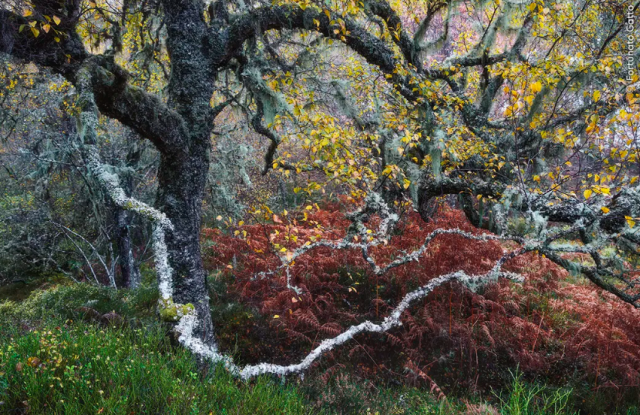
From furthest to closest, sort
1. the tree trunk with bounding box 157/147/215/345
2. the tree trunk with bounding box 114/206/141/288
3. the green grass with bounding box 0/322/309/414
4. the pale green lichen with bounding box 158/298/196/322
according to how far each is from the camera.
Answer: the tree trunk with bounding box 114/206/141/288 < the tree trunk with bounding box 157/147/215/345 < the pale green lichen with bounding box 158/298/196/322 < the green grass with bounding box 0/322/309/414

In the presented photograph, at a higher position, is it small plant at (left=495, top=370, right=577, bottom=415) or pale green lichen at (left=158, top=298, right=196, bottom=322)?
pale green lichen at (left=158, top=298, right=196, bottom=322)

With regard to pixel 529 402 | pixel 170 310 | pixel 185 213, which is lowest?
pixel 529 402

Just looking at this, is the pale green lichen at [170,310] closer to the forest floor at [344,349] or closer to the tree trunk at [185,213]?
the forest floor at [344,349]

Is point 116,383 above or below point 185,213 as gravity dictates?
below

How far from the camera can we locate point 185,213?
4648mm

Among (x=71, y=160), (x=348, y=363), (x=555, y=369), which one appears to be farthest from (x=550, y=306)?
(x=71, y=160)

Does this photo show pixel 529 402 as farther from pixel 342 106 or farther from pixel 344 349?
pixel 342 106

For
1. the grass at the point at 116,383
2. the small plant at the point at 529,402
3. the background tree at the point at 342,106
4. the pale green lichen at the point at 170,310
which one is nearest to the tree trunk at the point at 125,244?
the background tree at the point at 342,106

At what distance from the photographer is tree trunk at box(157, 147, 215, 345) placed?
4.59 metres

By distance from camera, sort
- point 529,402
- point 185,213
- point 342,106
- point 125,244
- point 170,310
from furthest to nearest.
→ point 125,244, point 342,106, point 185,213, point 529,402, point 170,310

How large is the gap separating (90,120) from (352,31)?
354 centimetres

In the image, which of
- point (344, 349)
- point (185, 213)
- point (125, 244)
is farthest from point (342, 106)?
point (125, 244)

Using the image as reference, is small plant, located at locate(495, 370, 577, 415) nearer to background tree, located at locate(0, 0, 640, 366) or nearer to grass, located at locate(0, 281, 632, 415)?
grass, located at locate(0, 281, 632, 415)

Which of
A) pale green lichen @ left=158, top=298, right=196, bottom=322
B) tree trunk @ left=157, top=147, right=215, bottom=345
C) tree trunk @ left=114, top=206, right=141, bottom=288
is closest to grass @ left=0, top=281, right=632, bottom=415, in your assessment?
pale green lichen @ left=158, top=298, right=196, bottom=322
